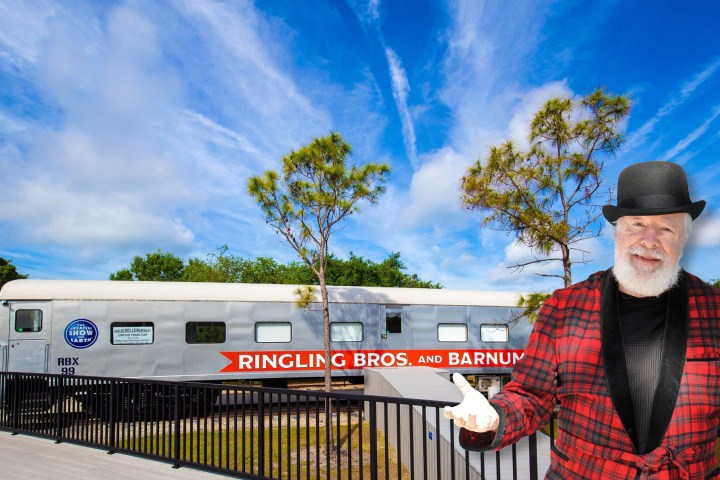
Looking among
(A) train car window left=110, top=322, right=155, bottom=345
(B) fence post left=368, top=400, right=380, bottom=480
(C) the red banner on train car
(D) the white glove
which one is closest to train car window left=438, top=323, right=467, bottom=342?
(C) the red banner on train car

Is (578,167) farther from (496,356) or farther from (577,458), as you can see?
(577,458)

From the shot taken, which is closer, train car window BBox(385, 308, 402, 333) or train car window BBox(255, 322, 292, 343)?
train car window BBox(255, 322, 292, 343)

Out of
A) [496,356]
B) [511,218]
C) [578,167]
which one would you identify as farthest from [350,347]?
[578,167]

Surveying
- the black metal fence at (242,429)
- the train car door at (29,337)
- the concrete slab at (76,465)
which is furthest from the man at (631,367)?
the train car door at (29,337)

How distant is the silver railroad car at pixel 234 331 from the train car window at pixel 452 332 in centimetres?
3

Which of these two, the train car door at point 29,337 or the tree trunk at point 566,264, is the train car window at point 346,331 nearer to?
the tree trunk at point 566,264

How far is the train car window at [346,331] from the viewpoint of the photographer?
1331cm

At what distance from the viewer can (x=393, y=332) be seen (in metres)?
13.7

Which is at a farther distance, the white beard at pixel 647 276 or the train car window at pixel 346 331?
the train car window at pixel 346 331

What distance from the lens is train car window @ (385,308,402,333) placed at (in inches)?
541

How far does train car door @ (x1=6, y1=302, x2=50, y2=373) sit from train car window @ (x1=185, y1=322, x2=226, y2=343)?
127 inches

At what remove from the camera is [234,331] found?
12539 millimetres

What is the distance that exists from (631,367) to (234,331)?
1186 centimetres

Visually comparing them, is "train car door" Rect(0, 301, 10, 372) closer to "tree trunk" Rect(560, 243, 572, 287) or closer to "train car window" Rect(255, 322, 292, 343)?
"train car window" Rect(255, 322, 292, 343)
